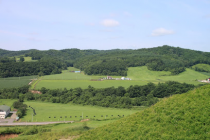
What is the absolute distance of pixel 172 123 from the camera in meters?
17.4

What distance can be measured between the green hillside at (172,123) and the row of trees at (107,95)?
36.7 meters

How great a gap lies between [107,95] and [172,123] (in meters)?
50.3

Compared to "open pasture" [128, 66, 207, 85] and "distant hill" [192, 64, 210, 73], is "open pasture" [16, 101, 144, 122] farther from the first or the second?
"distant hill" [192, 64, 210, 73]

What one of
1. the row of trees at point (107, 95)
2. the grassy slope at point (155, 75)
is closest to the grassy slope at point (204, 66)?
the grassy slope at point (155, 75)

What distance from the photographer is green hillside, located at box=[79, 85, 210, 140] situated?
15712 mm

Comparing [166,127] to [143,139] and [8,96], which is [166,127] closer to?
[143,139]

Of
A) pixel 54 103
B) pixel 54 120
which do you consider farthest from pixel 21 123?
pixel 54 103

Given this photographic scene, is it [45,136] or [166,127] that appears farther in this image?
[45,136]

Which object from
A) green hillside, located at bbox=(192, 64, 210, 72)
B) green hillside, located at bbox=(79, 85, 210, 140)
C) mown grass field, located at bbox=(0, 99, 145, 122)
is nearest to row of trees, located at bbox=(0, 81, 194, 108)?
mown grass field, located at bbox=(0, 99, 145, 122)

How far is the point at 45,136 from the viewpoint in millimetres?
25438

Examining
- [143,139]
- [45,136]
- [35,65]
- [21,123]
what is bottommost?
[21,123]

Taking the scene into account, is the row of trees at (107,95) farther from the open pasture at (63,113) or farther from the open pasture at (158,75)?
the open pasture at (158,75)

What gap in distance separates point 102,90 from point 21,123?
32.1 meters

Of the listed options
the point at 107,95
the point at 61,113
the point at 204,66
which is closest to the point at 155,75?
the point at 204,66
